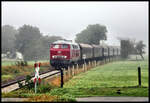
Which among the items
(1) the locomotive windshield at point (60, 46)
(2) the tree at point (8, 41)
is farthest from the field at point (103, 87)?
(2) the tree at point (8, 41)

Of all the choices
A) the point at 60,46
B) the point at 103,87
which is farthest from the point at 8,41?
the point at 103,87

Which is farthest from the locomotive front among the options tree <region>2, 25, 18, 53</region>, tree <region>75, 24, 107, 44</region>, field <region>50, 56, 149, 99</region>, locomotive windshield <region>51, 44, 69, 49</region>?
tree <region>2, 25, 18, 53</region>

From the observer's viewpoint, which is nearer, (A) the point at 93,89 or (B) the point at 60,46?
(A) the point at 93,89

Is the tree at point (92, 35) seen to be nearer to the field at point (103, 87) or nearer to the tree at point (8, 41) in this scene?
the tree at point (8, 41)

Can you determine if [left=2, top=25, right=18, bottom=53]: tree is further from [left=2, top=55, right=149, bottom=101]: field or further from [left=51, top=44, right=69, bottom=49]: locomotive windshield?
[left=2, top=55, right=149, bottom=101]: field

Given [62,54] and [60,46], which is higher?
[60,46]

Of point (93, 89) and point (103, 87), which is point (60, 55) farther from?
point (93, 89)

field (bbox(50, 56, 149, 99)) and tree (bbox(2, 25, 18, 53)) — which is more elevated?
tree (bbox(2, 25, 18, 53))

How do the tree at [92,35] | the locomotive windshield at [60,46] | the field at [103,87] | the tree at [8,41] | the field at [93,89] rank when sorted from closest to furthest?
the field at [93,89] < the field at [103,87] < the locomotive windshield at [60,46] < the tree at [92,35] < the tree at [8,41]

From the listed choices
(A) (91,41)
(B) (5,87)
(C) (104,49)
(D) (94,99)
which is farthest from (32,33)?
(D) (94,99)

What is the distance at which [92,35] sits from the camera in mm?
68125

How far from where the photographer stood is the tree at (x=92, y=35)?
6651 centimetres

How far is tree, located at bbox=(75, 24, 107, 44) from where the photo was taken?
6651cm

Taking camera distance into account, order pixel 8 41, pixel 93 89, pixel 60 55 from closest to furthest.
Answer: pixel 93 89, pixel 60 55, pixel 8 41
